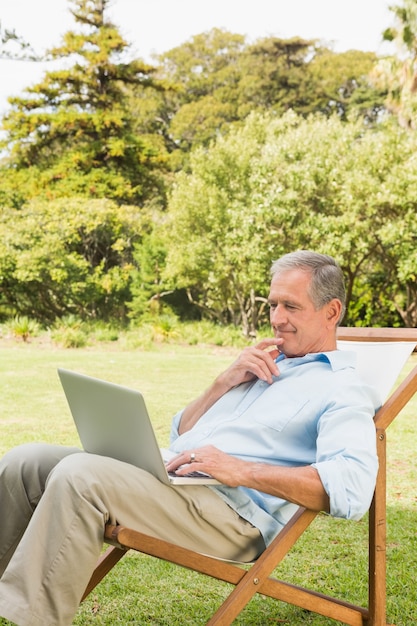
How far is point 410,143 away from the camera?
41.1ft

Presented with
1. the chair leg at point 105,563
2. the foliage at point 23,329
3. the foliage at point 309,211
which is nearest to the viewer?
the chair leg at point 105,563

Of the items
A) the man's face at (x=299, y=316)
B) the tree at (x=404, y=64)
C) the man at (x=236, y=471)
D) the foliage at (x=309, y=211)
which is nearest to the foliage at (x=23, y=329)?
the foliage at (x=309, y=211)

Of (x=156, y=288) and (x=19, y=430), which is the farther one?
(x=156, y=288)

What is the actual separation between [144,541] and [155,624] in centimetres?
96

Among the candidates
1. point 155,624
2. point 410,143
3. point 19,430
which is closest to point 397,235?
point 410,143

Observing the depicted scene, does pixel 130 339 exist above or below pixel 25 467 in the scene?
below

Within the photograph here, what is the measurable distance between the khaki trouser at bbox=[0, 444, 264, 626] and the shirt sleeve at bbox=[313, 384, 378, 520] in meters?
0.38

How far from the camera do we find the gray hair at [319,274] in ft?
8.66

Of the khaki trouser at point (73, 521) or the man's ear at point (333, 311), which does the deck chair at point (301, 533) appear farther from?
the man's ear at point (333, 311)

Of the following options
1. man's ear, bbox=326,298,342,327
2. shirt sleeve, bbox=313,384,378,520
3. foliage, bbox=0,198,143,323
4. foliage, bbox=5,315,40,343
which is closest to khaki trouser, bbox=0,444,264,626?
shirt sleeve, bbox=313,384,378,520

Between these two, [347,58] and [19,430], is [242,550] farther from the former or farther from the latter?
[347,58]

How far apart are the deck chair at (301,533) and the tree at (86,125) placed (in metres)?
17.7

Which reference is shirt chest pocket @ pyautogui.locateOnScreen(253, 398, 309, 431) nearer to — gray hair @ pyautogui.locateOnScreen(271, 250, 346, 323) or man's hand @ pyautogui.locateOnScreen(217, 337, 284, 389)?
man's hand @ pyautogui.locateOnScreen(217, 337, 284, 389)

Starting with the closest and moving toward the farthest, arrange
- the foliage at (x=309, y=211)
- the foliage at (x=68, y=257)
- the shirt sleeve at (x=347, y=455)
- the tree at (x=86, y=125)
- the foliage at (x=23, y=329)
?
the shirt sleeve at (x=347, y=455) → the foliage at (x=309, y=211) → the foliage at (x=23, y=329) → the foliage at (x=68, y=257) → the tree at (x=86, y=125)
